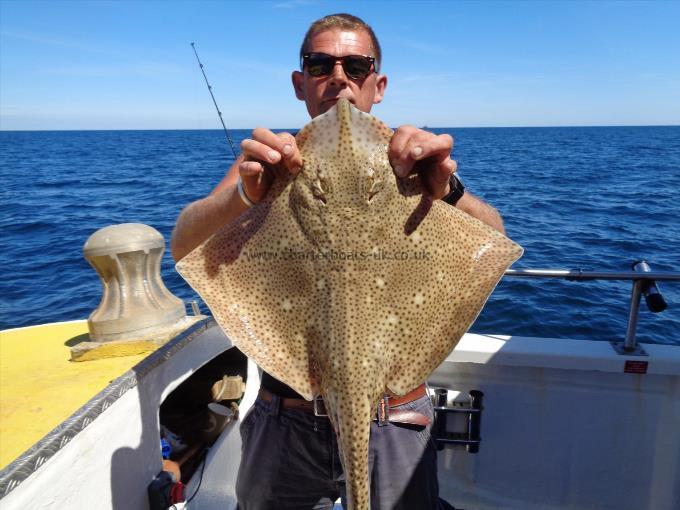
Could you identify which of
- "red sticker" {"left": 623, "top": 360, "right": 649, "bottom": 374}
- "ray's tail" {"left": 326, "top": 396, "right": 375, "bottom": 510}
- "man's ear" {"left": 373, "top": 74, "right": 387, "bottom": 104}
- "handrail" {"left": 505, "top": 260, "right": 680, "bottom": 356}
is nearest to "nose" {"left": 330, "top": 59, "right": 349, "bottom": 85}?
"man's ear" {"left": 373, "top": 74, "right": 387, "bottom": 104}

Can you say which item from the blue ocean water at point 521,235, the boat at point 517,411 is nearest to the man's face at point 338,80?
the boat at point 517,411

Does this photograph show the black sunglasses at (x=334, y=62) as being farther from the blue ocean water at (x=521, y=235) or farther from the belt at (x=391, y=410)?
the blue ocean water at (x=521, y=235)

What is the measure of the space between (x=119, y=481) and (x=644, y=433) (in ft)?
13.8

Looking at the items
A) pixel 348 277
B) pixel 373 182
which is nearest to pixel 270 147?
pixel 373 182

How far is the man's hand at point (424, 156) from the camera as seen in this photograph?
200 cm

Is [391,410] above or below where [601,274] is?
below

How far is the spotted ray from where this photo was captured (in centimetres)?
209

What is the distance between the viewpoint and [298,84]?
10.4 ft

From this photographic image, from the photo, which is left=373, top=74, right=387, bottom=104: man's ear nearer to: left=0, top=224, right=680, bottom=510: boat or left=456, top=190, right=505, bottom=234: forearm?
left=456, top=190, right=505, bottom=234: forearm

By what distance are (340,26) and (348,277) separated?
166 cm

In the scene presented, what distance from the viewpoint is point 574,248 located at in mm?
15812

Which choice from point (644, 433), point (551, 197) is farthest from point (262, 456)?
point (551, 197)

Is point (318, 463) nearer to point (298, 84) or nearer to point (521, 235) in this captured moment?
point (298, 84)

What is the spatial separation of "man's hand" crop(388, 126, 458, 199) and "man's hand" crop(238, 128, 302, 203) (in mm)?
445
